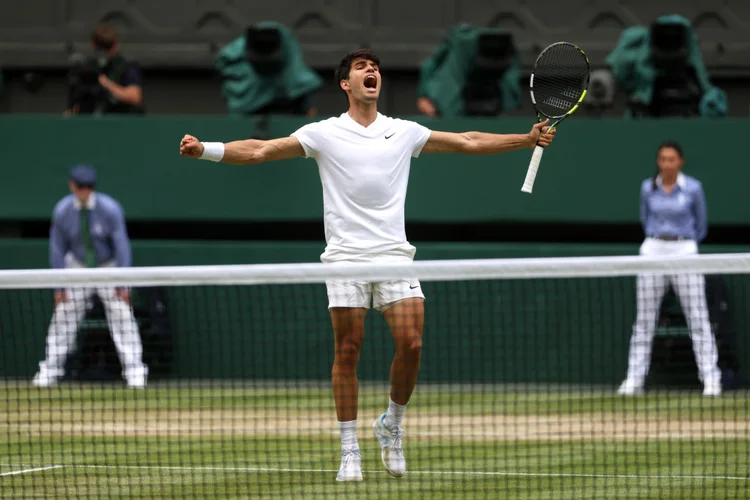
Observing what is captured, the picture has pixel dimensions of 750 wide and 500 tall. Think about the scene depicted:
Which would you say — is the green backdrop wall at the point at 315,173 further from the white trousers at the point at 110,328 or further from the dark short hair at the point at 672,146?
the white trousers at the point at 110,328

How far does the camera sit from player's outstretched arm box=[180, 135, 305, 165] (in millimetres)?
5621

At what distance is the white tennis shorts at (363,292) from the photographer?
235 inches

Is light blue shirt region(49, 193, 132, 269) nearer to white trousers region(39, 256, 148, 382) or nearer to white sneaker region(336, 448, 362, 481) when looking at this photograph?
white trousers region(39, 256, 148, 382)

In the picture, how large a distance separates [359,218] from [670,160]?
14.8 feet

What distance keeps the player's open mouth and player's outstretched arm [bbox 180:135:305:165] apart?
39 cm

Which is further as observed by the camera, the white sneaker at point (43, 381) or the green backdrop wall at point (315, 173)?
the green backdrop wall at point (315, 173)

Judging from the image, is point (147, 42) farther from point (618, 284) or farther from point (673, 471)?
point (673, 471)

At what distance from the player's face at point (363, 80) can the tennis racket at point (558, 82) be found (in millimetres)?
794

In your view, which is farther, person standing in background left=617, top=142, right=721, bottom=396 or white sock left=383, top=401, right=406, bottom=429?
person standing in background left=617, top=142, right=721, bottom=396

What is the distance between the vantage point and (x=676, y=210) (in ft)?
32.6

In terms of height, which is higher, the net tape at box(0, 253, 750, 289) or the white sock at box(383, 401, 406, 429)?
the net tape at box(0, 253, 750, 289)

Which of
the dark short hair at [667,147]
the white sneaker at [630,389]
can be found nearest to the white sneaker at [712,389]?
the white sneaker at [630,389]

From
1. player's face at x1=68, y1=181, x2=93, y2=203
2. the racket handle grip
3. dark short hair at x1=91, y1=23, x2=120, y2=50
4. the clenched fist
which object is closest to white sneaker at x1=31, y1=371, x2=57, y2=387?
player's face at x1=68, y1=181, x2=93, y2=203

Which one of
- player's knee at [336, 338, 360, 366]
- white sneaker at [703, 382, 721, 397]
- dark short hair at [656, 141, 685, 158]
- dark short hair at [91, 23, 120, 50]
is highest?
dark short hair at [91, 23, 120, 50]
